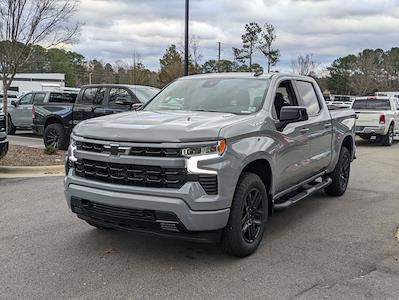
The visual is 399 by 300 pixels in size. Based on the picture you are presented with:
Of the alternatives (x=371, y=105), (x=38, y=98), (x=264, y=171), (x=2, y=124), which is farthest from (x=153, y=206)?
(x=371, y=105)

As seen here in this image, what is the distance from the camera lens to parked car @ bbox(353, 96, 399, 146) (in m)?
17.2

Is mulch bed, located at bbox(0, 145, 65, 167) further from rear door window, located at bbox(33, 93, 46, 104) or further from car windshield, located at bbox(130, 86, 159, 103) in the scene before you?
rear door window, located at bbox(33, 93, 46, 104)

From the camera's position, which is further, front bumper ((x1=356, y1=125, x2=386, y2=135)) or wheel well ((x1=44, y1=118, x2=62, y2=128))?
front bumper ((x1=356, y1=125, x2=386, y2=135))

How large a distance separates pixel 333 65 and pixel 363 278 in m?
83.8

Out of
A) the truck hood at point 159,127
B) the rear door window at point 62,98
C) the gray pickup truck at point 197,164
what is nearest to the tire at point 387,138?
the rear door window at point 62,98

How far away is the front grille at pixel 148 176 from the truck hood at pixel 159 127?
0.26 m

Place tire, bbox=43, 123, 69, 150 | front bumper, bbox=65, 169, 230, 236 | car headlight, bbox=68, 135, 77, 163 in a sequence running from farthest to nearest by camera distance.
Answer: tire, bbox=43, 123, 69, 150 < car headlight, bbox=68, 135, 77, 163 < front bumper, bbox=65, 169, 230, 236

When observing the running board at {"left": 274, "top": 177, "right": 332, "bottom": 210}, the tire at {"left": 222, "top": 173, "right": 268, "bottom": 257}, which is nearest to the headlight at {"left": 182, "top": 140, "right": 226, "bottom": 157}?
the tire at {"left": 222, "top": 173, "right": 268, "bottom": 257}

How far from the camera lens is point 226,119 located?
4.84m

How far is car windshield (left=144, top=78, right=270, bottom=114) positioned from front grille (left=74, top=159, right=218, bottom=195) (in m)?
1.31

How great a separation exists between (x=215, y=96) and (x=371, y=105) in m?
13.6

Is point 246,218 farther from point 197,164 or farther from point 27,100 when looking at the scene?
point 27,100

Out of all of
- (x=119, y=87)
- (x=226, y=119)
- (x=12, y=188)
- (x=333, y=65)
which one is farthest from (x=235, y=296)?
(x=333, y=65)

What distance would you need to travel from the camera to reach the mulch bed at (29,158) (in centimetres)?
1026
